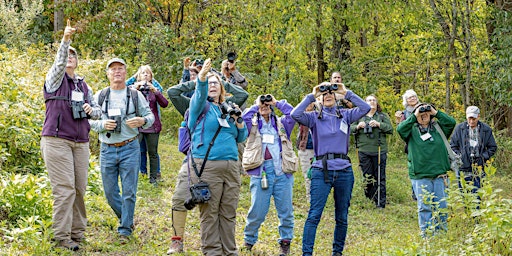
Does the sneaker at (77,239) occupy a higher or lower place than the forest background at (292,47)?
lower

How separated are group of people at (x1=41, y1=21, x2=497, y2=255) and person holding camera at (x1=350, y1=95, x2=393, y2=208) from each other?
8.29 ft

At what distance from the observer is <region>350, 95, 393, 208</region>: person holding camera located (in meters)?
12.3

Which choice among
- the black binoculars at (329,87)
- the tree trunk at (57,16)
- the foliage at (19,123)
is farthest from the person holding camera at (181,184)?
the tree trunk at (57,16)

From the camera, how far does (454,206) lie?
7.02m

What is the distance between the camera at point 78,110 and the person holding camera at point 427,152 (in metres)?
3.92

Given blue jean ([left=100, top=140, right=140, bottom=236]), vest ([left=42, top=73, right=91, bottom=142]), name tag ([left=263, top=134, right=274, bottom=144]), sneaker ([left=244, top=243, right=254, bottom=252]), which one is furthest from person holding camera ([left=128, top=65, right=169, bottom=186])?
sneaker ([left=244, top=243, right=254, bottom=252])

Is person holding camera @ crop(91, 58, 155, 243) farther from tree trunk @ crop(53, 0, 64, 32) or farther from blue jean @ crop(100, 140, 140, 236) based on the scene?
tree trunk @ crop(53, 0, 64, 32)

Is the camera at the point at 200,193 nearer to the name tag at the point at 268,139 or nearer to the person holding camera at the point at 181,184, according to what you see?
the person holding camera at the point at 181,184

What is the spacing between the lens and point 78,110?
23.9ft

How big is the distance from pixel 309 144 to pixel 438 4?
807 cm

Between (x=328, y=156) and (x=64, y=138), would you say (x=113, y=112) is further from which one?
(x=328, y=156)

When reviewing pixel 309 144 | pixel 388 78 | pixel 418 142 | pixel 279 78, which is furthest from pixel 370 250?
pixel 279 78

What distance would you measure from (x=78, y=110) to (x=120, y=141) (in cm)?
80

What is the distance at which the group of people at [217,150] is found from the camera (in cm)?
700
